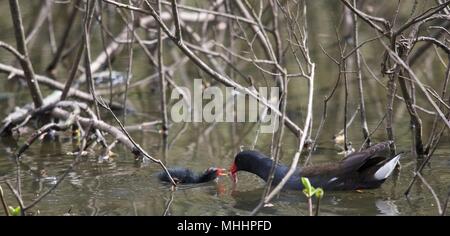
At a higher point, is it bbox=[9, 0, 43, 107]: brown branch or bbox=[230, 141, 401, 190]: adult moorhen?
bbox=[9, 0, 43, 107]: brown branch

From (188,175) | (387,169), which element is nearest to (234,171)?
(188,175)

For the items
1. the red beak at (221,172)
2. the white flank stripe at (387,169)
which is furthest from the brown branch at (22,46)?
the white flank stripe at (387,169)

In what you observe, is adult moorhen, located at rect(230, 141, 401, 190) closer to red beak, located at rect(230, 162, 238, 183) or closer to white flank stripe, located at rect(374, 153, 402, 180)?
white flank stripe, located at rect(374, 153, 402, 180)

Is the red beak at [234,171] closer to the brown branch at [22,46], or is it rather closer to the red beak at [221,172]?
the red beak at [221,172]

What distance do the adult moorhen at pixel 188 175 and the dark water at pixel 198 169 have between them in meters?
0.06

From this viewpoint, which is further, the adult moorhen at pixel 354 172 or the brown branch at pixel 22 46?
the brown branch at pixel 22 46

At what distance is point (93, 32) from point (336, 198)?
724cm

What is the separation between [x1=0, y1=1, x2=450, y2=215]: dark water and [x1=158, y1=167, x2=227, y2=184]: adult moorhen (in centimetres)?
6

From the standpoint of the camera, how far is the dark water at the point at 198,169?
275 inches

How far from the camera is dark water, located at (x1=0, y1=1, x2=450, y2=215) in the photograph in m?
6.98

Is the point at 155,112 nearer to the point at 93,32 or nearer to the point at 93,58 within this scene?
the point at 93,58

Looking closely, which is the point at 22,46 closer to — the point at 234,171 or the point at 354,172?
the point at 234,171

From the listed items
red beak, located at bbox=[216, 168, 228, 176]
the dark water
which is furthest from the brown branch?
red beak, located at bbox=[216, 168, 228, 176]
